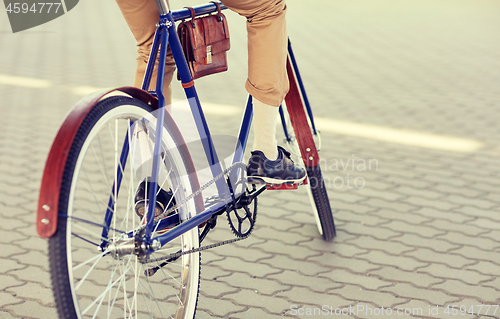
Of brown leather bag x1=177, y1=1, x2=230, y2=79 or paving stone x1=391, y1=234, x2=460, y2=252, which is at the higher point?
brown leather bag x1=177, y1=1, x2=230, y2=79

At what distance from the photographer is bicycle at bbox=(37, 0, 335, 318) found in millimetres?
1417

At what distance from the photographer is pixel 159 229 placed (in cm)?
194

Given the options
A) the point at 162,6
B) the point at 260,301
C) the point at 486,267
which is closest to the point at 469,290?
the point at 486,267

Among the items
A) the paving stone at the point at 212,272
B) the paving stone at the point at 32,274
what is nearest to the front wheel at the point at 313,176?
the paving stone at the point at 212,272

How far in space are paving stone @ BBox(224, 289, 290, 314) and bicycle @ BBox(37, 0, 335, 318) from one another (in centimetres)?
31

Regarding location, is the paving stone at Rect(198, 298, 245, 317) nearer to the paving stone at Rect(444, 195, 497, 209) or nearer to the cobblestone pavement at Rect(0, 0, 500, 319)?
the cobblestone pavement at Rect(0, 0, 500, 319)

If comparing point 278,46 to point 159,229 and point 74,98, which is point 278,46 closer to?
point 159,229

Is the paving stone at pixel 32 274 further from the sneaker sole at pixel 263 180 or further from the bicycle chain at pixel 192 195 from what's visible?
the sneaker sole at pixel 263 180

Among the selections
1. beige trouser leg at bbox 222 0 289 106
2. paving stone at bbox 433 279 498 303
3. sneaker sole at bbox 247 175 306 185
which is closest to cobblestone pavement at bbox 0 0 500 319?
paving stone at bbox 433 279 498 303

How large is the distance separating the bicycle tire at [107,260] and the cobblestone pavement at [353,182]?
20 cm

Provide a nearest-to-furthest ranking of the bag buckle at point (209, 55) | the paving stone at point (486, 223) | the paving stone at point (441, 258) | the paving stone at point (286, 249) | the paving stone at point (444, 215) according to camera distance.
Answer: the bag buckle at point (209, 55) → the paving stone at point (441, 258) → the paving stone at point (286, 249) → the paving stone at point (486, 223) → the paving stone at point (444, 215)

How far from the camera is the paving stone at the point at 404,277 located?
2688 millimetres

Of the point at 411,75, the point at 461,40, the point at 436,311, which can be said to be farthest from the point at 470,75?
the point at 436,311

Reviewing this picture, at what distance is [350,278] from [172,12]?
1554mm
